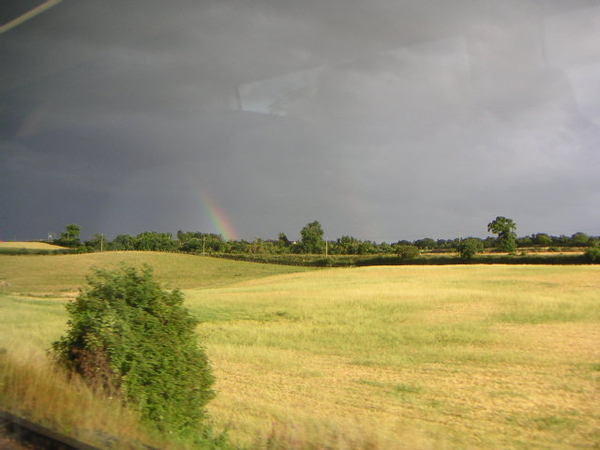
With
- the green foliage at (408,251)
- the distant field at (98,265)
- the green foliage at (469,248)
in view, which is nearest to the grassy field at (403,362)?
the distant field at (98,265)

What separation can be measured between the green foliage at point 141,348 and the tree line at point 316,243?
48724 mm

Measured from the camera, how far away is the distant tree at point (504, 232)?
201ft

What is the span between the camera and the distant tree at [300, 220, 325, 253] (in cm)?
9955

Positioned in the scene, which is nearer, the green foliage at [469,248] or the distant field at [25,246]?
the green foliage at [469,248]

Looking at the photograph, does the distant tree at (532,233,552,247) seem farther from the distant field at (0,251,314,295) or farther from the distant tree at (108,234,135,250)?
the distant tree at (108,234,135,250)

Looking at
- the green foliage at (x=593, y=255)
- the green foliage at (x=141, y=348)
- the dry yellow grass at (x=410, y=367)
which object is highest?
the green foliage at (x=593, y=255)

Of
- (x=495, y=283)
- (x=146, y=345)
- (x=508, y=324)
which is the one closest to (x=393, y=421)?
(x=146, y=345)

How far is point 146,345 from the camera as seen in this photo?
23.8 ft

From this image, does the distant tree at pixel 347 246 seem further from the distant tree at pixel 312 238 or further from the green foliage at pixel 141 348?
the green foliage at pixel 141 348

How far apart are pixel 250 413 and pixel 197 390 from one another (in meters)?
2.35

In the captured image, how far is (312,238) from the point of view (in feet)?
338

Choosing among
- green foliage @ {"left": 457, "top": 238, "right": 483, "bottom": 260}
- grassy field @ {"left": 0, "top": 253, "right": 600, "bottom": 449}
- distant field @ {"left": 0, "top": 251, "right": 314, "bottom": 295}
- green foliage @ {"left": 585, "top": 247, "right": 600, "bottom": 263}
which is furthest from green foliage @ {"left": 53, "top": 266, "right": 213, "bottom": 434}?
green foliage @ {"left": 457, "top": 238, "right": 483, "bottom": 260}

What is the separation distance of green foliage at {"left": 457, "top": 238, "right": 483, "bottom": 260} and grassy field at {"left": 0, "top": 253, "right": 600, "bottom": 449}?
25.2m

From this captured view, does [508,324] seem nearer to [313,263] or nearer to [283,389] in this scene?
[283,389]
